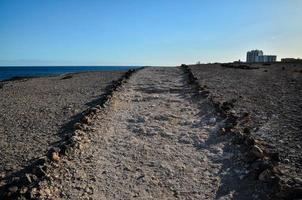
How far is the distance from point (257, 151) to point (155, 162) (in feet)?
6.76

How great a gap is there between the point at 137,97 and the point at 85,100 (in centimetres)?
225

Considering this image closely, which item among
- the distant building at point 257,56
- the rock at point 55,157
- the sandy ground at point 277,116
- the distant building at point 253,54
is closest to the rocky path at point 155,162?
the rock at point 55,157

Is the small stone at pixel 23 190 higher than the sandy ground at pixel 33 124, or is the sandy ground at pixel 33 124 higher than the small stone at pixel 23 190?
the sandy ground at pixel 33 124

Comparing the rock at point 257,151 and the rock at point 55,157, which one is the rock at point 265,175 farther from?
the rock at point 55,157

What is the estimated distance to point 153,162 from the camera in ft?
24.5

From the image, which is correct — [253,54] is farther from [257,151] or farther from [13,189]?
[13,189]

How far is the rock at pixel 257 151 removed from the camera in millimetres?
7017

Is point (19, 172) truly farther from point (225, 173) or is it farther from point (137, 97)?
point (137, 97)

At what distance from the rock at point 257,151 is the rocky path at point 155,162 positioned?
36cm

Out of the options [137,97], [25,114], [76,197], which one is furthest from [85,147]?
[137,97]

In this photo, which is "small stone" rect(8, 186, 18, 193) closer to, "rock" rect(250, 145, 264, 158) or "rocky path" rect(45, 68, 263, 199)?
"rocky path" rect(45, 68, 263, 199)

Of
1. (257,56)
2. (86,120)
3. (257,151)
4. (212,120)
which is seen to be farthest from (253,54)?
(257,151)

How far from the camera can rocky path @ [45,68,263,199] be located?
617 cm

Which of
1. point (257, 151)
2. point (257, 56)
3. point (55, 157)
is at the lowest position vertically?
point (257, 56)
